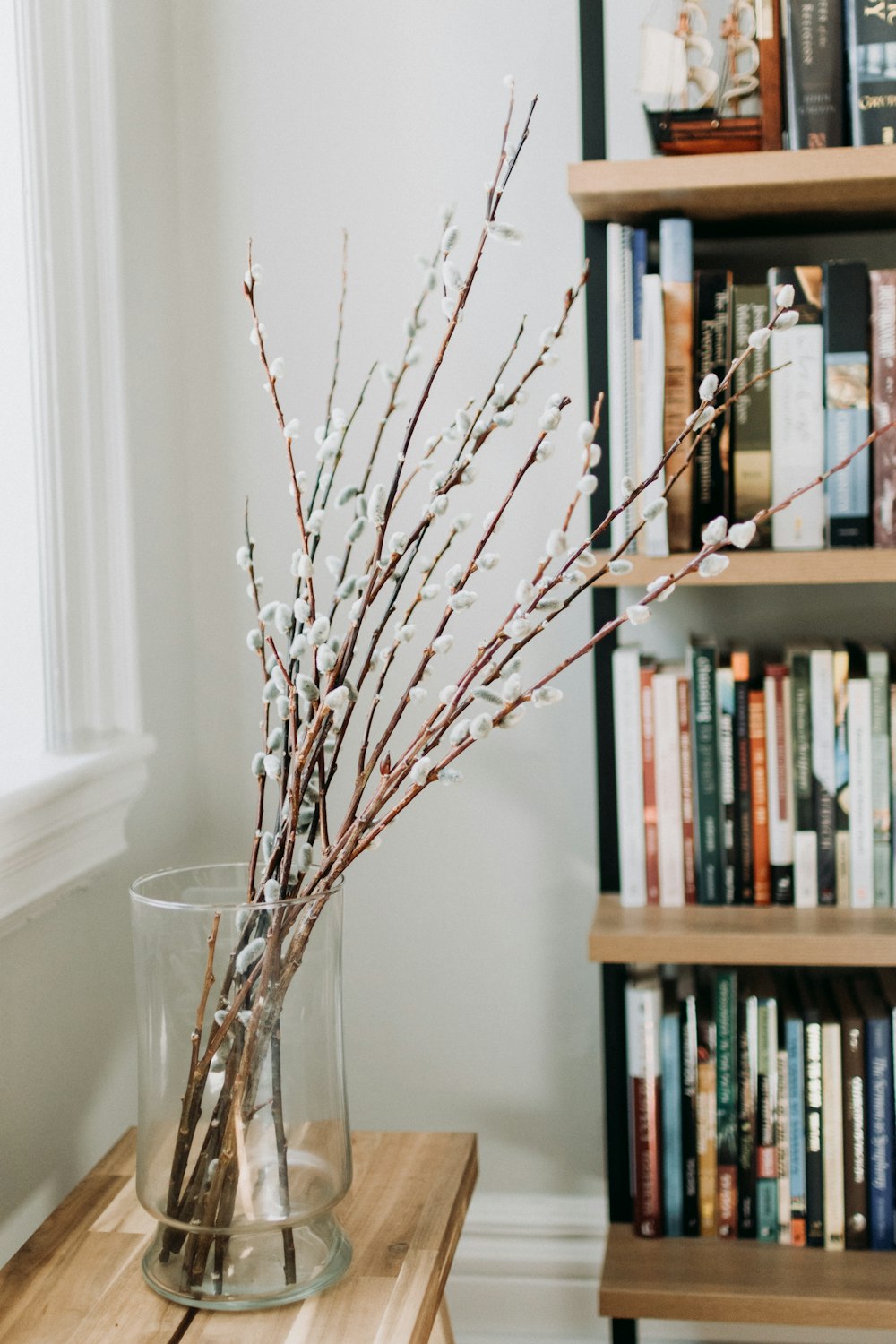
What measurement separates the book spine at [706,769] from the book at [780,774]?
5 centimetres

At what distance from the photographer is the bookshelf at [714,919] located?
4.05ft

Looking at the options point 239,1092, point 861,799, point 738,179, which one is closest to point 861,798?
point 861,799

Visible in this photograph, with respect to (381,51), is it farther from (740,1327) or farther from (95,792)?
(740,1327)

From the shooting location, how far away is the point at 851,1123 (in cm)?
138

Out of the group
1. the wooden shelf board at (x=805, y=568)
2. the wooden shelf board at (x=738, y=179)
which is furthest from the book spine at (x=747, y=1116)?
the wooden shelf board at (x=738, y=179)

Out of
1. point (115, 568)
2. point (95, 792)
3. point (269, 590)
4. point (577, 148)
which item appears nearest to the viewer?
point (95, 792)

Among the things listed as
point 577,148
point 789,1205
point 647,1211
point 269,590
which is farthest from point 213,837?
point 577,148

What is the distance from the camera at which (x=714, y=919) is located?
132 centimetres

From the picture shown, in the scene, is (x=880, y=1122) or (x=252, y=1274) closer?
(x=252, y=1274)

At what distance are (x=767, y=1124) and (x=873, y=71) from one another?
1.06m

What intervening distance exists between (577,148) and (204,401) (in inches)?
21.3

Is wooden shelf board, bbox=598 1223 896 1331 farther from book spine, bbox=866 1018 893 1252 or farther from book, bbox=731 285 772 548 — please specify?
book, bbox=731 285 772 548

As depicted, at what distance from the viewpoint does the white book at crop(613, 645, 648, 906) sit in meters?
1.36

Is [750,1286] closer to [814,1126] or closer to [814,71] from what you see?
[814,1126]
